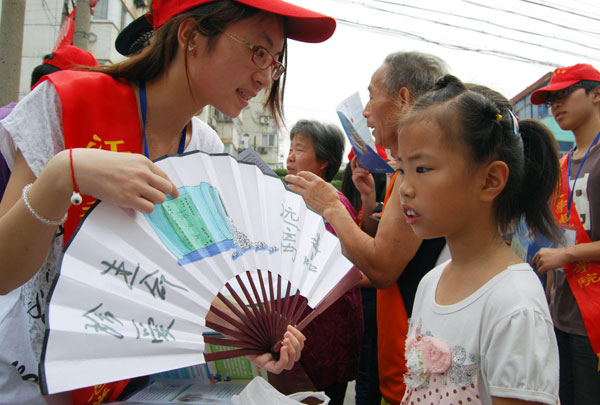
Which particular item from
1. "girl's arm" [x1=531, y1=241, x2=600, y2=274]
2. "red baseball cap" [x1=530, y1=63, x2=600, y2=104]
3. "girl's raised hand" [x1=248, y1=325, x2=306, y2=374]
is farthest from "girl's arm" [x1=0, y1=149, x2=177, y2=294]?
"red baseball cap" [x1=530, y1=63, x2=600, y2=104]

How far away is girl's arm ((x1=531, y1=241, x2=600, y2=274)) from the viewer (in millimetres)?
2013

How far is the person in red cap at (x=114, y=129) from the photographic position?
0.90 metres

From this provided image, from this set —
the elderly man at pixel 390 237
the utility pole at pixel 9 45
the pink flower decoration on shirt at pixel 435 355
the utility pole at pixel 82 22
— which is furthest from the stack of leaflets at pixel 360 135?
the utility pole at pixel 82 22

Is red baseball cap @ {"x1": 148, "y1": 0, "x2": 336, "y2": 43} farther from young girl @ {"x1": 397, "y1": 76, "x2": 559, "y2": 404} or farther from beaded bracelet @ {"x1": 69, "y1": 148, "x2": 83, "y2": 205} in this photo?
beaded bracelet @ {"x1": 69, "y1": 148, "x2": 83, "y2": 205}

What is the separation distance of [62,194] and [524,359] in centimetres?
109

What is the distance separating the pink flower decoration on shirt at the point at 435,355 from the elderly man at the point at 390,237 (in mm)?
429

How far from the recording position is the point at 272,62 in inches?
54.4

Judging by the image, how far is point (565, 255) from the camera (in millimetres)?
2045

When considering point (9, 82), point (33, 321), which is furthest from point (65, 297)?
point (9, 82)

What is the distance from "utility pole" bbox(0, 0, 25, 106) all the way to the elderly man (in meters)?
3.39

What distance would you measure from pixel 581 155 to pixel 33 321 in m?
2.76

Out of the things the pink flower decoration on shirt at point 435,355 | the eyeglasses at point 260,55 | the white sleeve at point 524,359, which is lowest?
the pink flower decoration on shirt at point 435,355

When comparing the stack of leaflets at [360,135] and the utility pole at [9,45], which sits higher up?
the utility pole at [9,45]

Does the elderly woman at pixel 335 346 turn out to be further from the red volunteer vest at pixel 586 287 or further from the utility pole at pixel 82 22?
the utility pole at pixel 82 22
